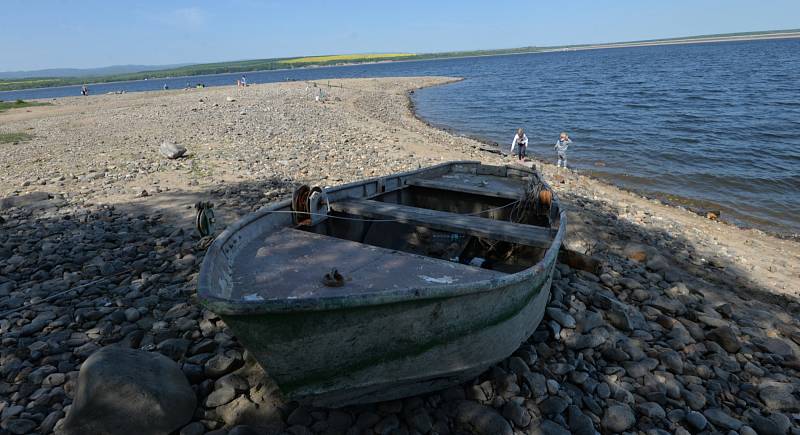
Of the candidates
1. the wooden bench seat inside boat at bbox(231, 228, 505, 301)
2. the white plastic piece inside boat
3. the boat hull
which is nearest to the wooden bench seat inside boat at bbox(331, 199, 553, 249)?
the wooden bench seat inside boat at bbox(231, 228, 505, 301)

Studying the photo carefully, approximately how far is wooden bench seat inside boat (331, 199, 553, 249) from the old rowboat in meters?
0.02

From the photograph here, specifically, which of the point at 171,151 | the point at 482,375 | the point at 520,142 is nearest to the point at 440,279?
the point at 482,375

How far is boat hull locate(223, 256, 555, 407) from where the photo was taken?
3.51 m

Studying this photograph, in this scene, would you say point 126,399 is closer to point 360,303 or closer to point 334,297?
point 334,297

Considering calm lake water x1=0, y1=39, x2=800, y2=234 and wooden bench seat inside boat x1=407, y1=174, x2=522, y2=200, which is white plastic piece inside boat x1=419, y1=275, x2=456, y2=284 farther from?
calm lake water x1=0, y1=39, x2=800, y2=234

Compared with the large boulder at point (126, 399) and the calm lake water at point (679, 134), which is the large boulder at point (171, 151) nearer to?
the large boulder at point (126, 399)

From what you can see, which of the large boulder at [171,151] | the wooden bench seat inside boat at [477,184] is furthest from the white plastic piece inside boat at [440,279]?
the large boulder at [171,151]

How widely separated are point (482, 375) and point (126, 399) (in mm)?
3502

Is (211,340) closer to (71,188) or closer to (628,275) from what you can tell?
(628,275)

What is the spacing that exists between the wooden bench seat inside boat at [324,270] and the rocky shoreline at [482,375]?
1.04m

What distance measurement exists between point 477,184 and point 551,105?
3129 centimetres

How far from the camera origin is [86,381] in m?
3.76

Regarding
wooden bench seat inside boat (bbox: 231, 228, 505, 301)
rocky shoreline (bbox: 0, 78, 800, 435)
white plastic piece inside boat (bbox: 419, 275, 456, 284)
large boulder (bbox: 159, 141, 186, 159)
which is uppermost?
large boulder (bbox: 159, 141, 186, 159)

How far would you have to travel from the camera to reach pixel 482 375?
15.6 ft
